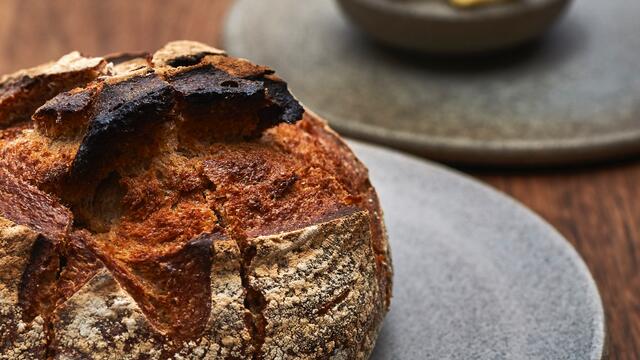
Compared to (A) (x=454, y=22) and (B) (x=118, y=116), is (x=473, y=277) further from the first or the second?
(A) (x=454, y=22)

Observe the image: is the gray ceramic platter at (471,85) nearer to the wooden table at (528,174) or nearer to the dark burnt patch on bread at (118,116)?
the wooden table at (528,174)

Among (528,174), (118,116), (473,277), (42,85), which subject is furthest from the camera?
(528,174)

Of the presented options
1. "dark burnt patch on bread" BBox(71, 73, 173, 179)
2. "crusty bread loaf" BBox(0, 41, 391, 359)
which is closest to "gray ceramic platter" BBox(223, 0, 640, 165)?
"crusty bread loaf" BBox(0, 41, 391, 359)

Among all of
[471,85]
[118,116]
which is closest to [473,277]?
[118,116]

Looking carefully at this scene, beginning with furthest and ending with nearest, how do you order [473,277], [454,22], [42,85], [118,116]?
1. [454,22]
2. [473,277]
3. [42,85]
4. [118,116]

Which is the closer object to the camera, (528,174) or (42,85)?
(42,85)

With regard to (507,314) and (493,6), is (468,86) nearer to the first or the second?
(493,6)

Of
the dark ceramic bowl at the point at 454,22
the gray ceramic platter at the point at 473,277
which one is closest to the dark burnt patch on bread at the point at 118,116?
the gray ceramic platter at the point at 473,277
